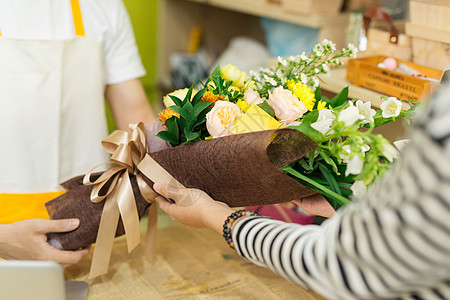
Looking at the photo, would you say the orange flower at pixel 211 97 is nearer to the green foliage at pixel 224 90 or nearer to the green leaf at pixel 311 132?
the green foliage at pixel 224 90

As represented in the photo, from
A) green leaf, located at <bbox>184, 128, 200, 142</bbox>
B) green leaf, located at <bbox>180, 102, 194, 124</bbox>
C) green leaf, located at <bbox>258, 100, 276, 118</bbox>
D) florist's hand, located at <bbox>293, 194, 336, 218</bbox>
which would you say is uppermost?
green leaf, located at <bbox>258, 100, 276, 118</bbox>

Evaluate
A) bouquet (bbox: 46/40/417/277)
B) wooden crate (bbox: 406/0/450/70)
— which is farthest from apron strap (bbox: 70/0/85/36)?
wooden crate (bbox: 406/0/450/70)

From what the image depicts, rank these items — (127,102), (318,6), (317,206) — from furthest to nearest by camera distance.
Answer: (318,6), (127,102), (317,206)

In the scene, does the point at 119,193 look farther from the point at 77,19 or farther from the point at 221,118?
the point at 77,19

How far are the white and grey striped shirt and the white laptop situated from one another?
1.08 ft

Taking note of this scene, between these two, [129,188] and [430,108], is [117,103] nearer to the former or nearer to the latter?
[129,188]

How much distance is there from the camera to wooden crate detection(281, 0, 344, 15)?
5.54 ft

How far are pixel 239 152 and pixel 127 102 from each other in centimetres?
66

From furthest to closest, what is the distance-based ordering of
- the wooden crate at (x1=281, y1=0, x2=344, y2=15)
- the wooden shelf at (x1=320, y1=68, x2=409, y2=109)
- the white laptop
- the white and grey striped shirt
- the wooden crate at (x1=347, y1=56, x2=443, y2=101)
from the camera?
the wooden crate at (x1=281, y1=0, x2=344, y2=15)
the wooden shelf at (x1=320, y1=68, x2=409, y2=109)
the wooden crate at (x1=347, y1=56, x2=443, y2=101)
the white laptop
the white and grey striped shirt

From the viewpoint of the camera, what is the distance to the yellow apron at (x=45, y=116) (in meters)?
1.09

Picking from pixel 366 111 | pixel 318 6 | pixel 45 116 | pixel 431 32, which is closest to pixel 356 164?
pixel 366 111

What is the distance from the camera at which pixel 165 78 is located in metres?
2.79

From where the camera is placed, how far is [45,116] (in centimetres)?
116

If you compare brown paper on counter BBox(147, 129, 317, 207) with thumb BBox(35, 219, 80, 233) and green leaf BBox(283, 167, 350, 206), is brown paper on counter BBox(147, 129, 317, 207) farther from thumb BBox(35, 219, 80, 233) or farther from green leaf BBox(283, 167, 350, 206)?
thumb BBox(35, 219, 80, 233)
